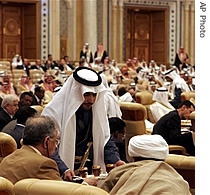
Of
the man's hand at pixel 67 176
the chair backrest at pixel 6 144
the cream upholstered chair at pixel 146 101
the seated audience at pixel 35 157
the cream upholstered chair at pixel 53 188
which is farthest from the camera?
the cream upholstered chair at pixel 146 101

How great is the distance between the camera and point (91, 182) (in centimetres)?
313

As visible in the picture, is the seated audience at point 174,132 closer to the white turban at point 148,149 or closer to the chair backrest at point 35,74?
the white turban at point 148,149

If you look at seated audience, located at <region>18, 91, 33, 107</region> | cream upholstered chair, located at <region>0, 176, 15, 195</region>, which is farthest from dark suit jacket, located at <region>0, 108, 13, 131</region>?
cream upholstered chair, located at <region>0, 176, 15, 195</region>

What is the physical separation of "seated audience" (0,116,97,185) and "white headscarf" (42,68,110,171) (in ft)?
3.34

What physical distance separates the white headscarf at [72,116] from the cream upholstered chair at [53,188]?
77.6 inches

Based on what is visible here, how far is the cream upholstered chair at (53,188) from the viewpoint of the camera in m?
1.94

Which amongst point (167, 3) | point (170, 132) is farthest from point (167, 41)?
point (170, 132)

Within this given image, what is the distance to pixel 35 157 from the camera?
2865 mm

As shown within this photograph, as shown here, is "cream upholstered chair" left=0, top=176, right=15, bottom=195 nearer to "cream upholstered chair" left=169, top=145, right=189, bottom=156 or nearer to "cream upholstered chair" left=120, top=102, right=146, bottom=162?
"cream upholstered chair" left=169, top=145, right=189, bottom=156

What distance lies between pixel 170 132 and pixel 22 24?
1512cm

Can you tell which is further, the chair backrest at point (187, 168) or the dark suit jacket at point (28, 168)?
the chair backrest at point (187, 168)

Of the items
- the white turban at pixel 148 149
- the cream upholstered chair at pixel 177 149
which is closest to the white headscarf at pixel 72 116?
the white turban at pixel 148 149

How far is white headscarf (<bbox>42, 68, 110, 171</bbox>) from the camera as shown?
13.7ft

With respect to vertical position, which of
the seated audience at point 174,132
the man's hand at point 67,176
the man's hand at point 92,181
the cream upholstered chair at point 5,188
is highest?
the cream upholstered chair at point 5,188
